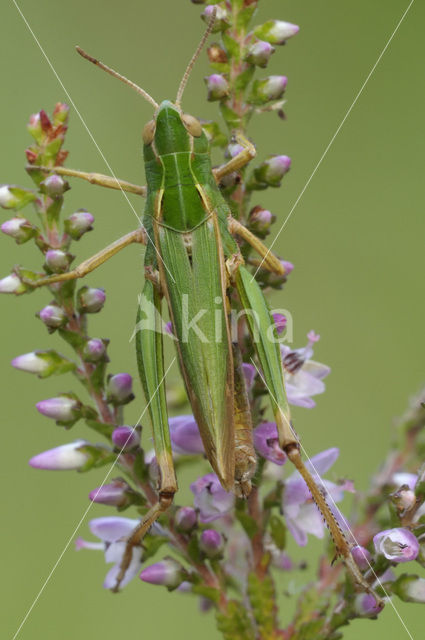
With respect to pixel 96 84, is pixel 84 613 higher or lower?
lower

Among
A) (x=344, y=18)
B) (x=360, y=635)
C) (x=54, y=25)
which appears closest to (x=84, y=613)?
(x=360, y=635)

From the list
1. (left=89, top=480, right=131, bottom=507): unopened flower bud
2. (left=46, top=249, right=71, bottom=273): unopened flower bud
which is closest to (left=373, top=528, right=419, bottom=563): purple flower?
(left=89, top=480, right=131, bottom=507): unopened flower bud

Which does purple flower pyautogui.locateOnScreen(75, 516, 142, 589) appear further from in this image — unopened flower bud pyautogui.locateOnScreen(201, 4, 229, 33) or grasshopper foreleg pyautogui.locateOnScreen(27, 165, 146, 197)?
unopened flower bud pyautogui.locateOnScreen(201, 4, 229, 33)

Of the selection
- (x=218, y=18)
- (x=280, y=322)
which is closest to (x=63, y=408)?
(x=280, y=322)

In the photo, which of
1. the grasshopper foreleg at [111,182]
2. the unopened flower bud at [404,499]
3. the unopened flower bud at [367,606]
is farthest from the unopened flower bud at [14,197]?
the unopened flower bud at [367,606]

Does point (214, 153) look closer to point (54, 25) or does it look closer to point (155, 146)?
point (155, 146)

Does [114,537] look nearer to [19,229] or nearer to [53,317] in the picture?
[53,317]

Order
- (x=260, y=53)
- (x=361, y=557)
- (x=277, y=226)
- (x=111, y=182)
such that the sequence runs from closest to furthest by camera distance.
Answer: (x=361, y=557) → (x=260, y=53) → (x=111, y=182) → (x=277, y=226)

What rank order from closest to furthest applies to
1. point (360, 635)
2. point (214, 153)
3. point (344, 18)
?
point (214, 153) → point (360, 635) → point (344, 18)
